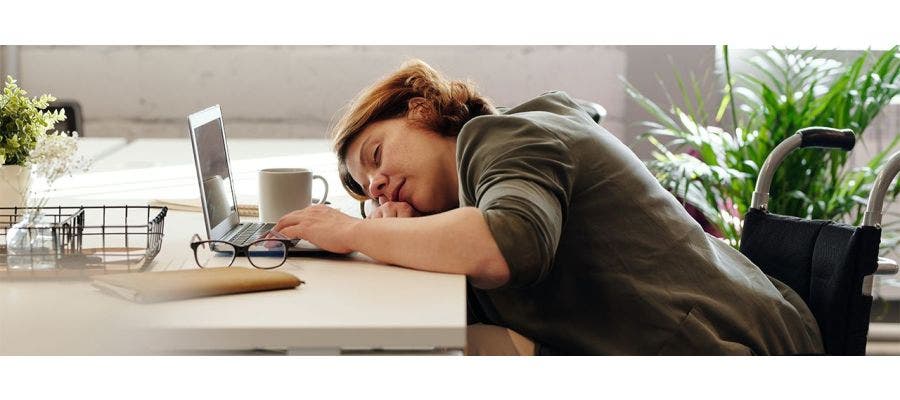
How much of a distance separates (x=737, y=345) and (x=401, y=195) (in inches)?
23.6

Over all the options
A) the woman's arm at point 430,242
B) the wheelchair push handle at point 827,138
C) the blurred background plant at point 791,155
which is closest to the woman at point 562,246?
the woman's arm at point 430,242

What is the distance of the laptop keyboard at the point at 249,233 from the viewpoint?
1.76 meters

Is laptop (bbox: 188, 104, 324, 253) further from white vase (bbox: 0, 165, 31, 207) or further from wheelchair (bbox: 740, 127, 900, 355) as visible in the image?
wheelchair (bbox: 740, 127, 900, 355)

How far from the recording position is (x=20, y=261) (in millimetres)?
1422

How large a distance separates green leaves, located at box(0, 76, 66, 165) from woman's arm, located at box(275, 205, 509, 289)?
2.09 feet

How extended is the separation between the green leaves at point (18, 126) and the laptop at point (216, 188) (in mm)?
296

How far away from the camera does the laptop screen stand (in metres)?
1.70

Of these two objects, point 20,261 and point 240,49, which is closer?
point 20,261

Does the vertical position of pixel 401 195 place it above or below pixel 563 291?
above

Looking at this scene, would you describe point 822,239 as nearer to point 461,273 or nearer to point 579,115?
point 579,115

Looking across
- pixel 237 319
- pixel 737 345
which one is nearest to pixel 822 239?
pixel 737 345

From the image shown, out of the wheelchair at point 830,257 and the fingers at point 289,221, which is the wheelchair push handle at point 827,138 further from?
the fingers at point 289,221

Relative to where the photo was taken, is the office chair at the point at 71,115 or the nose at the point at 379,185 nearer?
the nose at the point at 379,185
